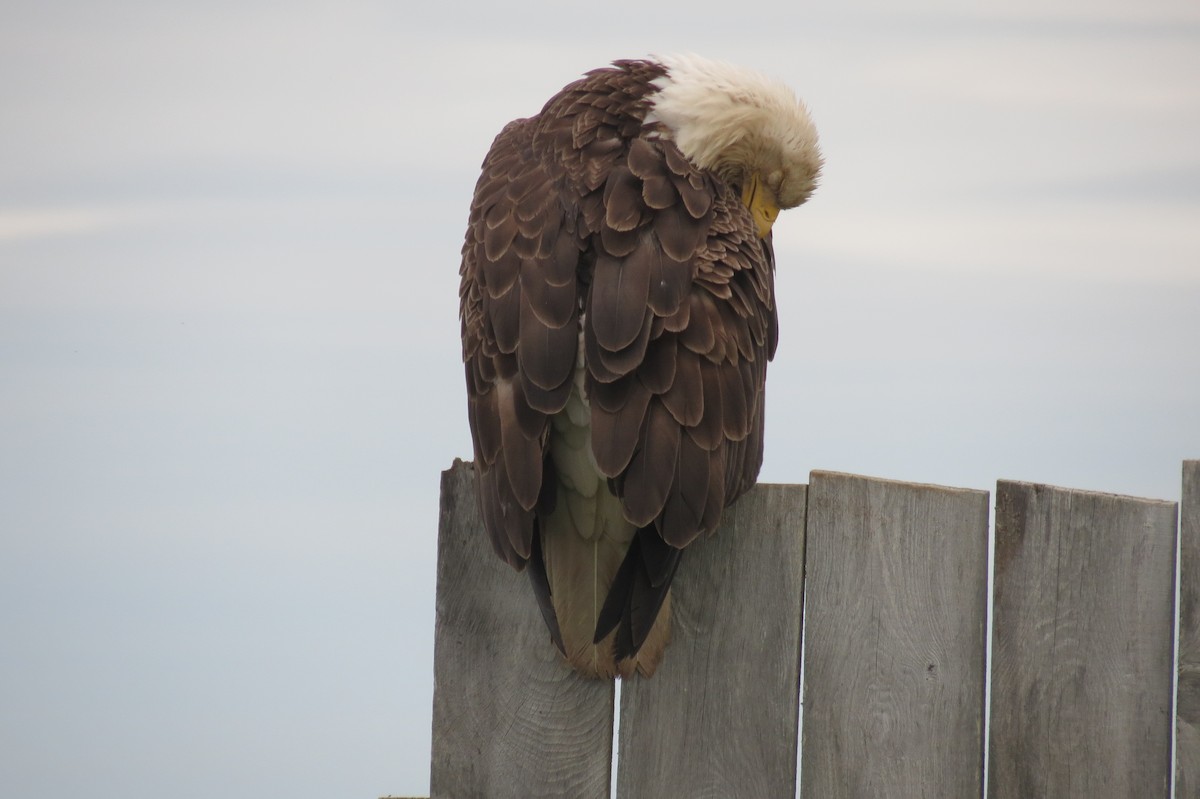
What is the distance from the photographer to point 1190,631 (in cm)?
335

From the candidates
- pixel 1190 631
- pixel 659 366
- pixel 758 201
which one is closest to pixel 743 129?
pixel 758 201

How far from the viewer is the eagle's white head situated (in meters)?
4.29

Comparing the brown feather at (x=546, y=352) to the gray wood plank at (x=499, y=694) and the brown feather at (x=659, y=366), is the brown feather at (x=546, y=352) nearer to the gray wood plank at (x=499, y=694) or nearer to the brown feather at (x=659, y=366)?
the brown feather at (x=659, y=366)

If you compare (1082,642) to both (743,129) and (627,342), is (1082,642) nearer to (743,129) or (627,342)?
(627,342)

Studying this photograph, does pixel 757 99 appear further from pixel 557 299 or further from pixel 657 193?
pixel 557 299

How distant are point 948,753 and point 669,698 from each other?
742 mm

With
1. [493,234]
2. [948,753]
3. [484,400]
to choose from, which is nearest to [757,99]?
[493,234]

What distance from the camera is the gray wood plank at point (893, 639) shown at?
3.50 m

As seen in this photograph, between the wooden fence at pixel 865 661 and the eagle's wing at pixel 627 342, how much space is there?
23 cm

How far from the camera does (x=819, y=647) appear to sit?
11.7 feet

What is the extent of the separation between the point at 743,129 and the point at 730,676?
5.89 feet

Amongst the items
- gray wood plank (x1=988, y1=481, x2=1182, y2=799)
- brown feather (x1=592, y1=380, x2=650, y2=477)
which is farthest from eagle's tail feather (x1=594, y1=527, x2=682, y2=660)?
gray wood plank (x1=988, y1=481, x2=1182, y2=799)

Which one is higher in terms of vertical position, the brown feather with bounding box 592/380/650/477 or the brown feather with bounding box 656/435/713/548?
the brown feather with bounding box 592/380/650/477

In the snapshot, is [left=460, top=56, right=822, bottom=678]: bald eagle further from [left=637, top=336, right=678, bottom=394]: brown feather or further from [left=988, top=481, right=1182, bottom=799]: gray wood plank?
[left=988, top=481, right=1182, bottom=799]: gray wood plank
